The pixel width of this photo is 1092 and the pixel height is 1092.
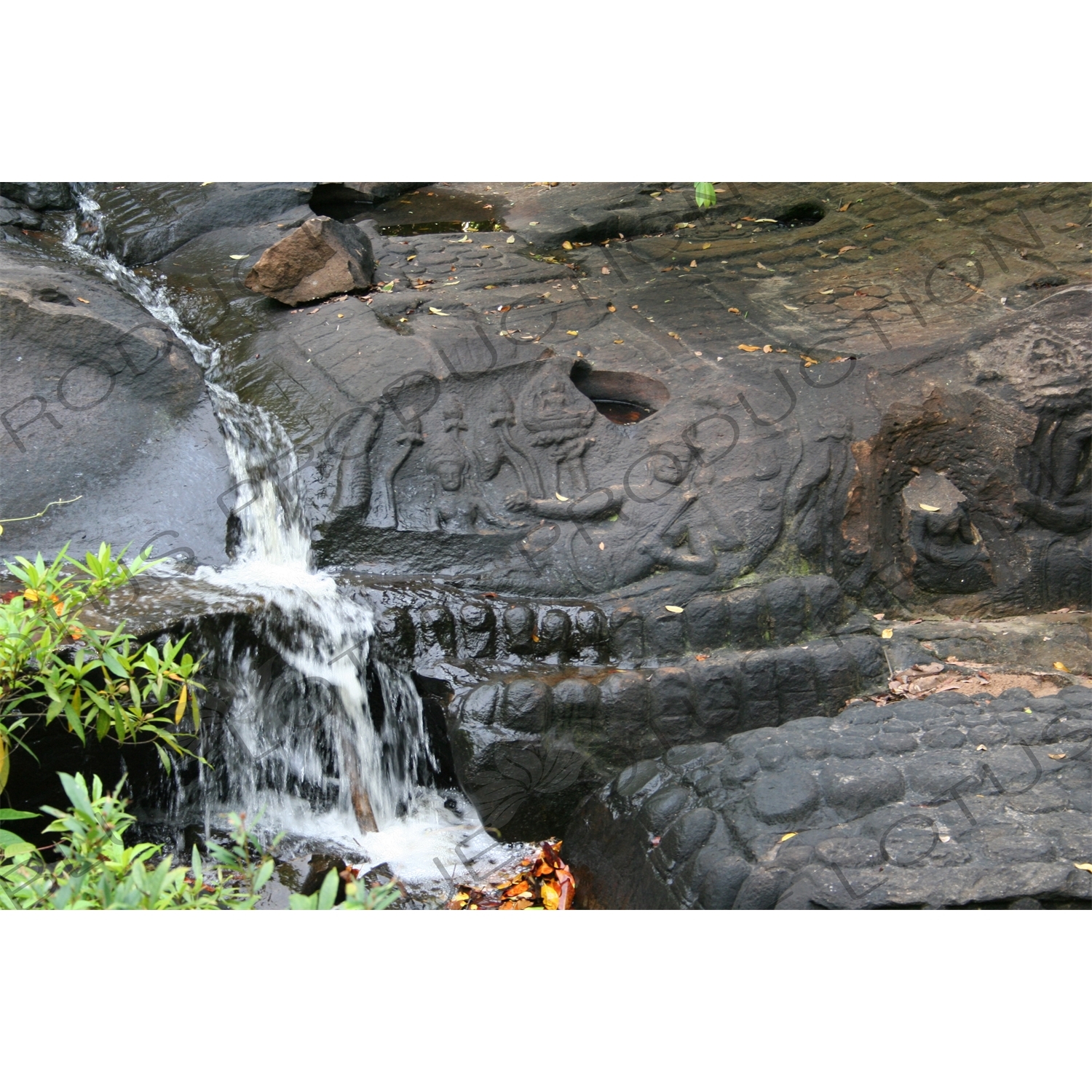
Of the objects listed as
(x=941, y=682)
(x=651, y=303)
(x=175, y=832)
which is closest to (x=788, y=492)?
(x=941, y=682)

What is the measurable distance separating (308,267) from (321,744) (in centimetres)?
276

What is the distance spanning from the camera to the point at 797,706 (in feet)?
13.7

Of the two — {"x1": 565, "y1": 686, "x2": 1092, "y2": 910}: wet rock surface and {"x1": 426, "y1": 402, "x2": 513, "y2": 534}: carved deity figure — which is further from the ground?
{"x1": 426, "y1": 402, "x2": 513, "y2": 534}: carved deity figure

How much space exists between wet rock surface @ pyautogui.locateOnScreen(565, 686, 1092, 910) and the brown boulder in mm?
3258

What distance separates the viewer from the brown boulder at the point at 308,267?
17.9 ft

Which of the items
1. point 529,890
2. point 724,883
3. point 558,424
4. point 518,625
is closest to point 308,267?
point 558,424

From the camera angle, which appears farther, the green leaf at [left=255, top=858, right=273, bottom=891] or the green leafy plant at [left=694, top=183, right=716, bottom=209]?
the green leafy plant at [left=694, top=183, right=716, bottom=209]

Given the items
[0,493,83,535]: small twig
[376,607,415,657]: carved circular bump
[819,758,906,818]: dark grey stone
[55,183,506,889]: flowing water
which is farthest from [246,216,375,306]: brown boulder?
[819,758,906,818]: dark grey stone

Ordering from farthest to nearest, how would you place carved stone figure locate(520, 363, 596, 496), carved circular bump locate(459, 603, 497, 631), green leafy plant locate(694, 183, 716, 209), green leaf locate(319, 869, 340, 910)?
1. green leafy plant locate(694, 183, 716, 209)
2. carved stone figure locate(520, 363, 596, 496)
3. carved circular bump locate(459, 603, 497, 631)
4. green leaf locate(319, 869, 340, 910)

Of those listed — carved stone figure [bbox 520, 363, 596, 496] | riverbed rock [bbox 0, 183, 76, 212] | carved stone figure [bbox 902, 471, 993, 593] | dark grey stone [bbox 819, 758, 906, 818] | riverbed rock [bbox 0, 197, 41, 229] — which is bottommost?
dark grey stone [bbox 819, 758, 906, 818]

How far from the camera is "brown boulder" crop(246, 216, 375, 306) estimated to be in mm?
5457

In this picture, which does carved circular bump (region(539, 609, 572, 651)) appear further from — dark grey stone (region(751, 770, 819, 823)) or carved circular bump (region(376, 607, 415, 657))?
dark grey stone (region(751, 770, 819, 823))

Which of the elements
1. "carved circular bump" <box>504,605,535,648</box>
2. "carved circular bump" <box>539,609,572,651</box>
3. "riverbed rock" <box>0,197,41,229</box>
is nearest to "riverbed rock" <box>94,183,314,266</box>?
"riverbed rock" <box>0,197,41,229</box>

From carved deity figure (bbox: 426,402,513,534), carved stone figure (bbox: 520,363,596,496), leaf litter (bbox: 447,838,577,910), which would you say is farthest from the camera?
carved stone figure (bbox: 520,363,596,496)
